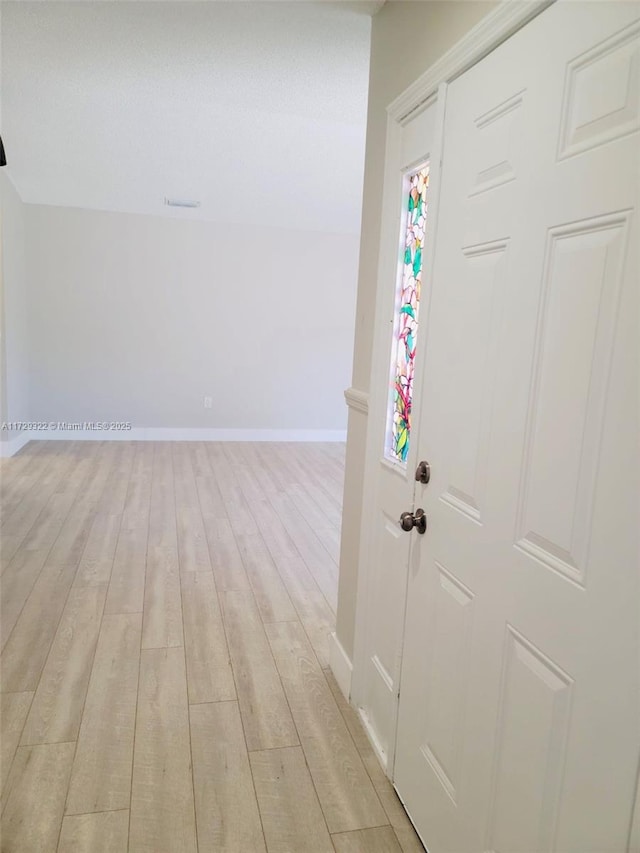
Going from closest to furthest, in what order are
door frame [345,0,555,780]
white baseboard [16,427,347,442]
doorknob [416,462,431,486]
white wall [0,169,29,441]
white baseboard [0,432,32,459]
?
door frame [345,0,555,780]
doorknob [416,462,431,486]
white wall [0,169,29,441]
white baseboard [0,432,32,459]
white baseboard [16,427,347,442]

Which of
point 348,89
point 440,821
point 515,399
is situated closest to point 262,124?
point 348,89

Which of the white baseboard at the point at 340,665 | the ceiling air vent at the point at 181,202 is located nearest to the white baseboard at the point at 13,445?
the ceiling air vent at the point at 181,202

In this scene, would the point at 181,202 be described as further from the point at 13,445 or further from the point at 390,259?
the point at 390,259

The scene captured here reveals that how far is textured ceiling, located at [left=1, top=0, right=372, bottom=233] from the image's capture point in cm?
229

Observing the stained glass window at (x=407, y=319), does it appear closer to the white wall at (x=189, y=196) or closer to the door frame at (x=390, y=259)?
the door frame at (x=390, y=259)

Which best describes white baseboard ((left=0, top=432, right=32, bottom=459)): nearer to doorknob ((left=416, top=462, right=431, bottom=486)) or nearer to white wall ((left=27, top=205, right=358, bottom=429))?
white wall ((left=27, top=205, right=358, bottom=429))

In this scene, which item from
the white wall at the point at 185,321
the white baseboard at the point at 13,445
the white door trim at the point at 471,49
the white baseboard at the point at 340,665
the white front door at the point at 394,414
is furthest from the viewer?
the white wall at the point at 185,321

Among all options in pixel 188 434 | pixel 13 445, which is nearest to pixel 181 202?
pixel 188 434

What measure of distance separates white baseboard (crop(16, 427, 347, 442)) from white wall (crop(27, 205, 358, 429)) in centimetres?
7

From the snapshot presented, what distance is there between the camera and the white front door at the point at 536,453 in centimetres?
94

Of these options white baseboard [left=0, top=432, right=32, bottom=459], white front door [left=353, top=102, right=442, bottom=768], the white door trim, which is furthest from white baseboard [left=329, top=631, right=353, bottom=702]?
white baseboard [left=0, top=432, right=32, bottom=459]

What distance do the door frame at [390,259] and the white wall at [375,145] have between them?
0.06m

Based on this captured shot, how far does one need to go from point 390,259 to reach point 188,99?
194cm

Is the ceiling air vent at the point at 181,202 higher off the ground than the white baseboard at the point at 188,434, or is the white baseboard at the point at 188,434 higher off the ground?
the ceiling air vent at the point at 181,202
